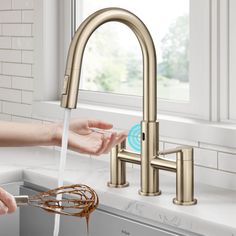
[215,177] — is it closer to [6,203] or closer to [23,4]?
[6,203]

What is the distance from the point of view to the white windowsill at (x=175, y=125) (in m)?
1.77

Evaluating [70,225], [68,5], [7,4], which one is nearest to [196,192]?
[70,225]

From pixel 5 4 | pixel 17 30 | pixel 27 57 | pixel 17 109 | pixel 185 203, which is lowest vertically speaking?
pixel 185 203

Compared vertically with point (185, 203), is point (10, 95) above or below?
above

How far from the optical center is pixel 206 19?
1868 millimetres

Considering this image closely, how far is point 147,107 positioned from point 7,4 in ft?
3.75

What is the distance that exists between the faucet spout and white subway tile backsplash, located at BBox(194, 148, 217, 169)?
0.24m

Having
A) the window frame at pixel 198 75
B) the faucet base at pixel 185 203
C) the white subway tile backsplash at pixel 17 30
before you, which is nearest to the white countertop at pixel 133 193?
the faucet base at pixel 185 203

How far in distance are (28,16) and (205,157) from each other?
1035 millimetres

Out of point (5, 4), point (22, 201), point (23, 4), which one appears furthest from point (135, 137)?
point (5, 4)

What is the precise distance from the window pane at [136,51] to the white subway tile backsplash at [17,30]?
0.22 meters

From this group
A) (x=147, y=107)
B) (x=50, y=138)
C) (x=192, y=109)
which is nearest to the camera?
(x=147, y=107)

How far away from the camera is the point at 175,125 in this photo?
1905 millimetres

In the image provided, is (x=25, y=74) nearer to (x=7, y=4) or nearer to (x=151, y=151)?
(x=7, y=4)
